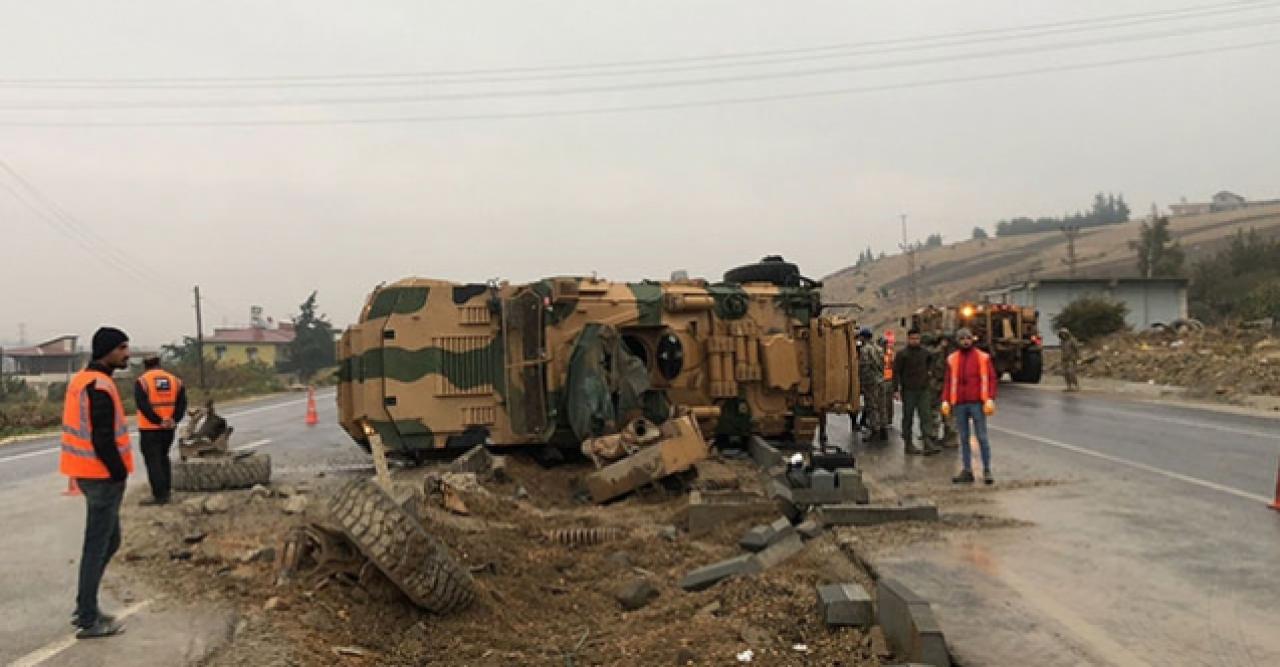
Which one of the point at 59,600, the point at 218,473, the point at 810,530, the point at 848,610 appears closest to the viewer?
the point at 848,610

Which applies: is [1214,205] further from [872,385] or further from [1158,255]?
[872,385]

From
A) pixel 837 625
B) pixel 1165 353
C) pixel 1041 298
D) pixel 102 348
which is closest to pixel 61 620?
pixel 102 348

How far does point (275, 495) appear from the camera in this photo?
29.6 feet

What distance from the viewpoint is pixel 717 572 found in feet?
18.5

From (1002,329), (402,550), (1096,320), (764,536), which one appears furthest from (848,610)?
(1096,320)

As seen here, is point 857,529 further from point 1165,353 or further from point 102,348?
point 1165,353

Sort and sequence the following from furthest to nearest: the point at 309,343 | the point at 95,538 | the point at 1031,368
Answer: the point at 309,343, the point at 1031,368, the point at 95,538

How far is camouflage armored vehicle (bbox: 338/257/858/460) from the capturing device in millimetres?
10109


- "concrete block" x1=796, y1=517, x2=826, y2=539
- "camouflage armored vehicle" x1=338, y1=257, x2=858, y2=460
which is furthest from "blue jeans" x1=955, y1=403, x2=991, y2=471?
"concrete block" x1=796, y1=517, x2=826, y2=539

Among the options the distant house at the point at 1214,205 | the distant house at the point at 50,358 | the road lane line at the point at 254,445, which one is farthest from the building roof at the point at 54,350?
the distant house at the point at 1214,205

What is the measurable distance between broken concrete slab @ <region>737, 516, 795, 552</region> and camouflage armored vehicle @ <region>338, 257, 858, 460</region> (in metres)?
3.48

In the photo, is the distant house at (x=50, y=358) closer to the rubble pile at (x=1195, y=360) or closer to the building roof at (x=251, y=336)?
the building roof at (x=251, y=336)

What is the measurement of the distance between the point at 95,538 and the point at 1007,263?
107 meters

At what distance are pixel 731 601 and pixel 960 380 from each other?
577 cm
